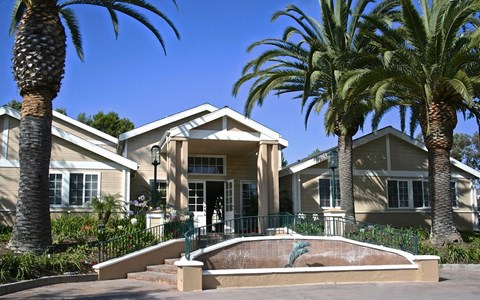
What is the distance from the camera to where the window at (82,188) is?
2002 centimetres

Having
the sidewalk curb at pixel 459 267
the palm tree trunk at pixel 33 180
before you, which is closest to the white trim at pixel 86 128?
the palm tree trunk at pixel 33 180

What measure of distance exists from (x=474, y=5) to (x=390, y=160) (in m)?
9.45

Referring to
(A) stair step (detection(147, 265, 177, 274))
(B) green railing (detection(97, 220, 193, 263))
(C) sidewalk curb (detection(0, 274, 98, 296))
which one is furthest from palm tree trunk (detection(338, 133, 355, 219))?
(C) sidewalk curb (detection(0, 274, 98, 296))

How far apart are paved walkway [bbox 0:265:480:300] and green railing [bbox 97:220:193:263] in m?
1.11

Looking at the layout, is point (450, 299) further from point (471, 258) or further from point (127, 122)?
point (127, 122)

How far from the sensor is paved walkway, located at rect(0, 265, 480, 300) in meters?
10.9

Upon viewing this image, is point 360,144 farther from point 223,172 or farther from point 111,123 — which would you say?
point 111,123

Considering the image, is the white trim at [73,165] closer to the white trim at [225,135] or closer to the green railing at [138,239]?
the white trim at [225,135]

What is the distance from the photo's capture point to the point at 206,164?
22.8 meters

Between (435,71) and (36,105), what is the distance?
1252 centimetres

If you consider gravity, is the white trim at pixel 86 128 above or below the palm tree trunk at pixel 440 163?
above

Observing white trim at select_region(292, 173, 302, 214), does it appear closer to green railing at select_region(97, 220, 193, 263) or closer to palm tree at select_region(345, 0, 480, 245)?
palm tree at select_region(345, 0, 480, 245)

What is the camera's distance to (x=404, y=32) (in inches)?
704

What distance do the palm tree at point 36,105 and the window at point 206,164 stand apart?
8541 millimetres
